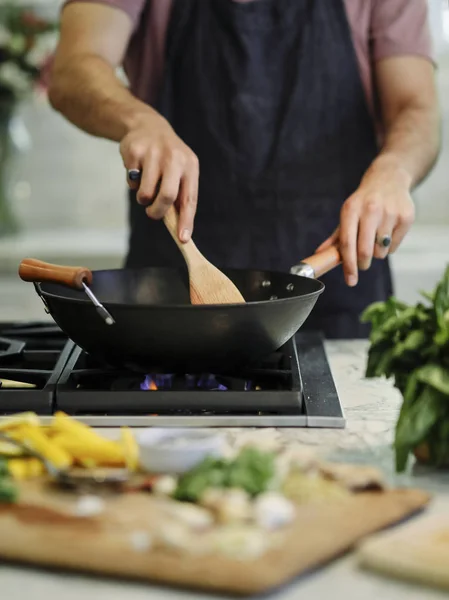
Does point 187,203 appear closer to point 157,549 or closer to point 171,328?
point 171,328

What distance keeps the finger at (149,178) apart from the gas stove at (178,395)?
23 centimetres

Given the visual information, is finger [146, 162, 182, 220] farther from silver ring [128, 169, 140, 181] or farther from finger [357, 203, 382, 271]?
finger [357, 203, 382, 271]

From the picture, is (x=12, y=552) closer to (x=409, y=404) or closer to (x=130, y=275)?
(x=409, y=404)

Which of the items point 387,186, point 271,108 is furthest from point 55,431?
point 271,108

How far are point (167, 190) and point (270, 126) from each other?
57 centimetres

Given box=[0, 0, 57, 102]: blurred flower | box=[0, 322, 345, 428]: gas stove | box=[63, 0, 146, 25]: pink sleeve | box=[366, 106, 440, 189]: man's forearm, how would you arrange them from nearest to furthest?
box=[0, 322, 345, 428]: gas stove, box=[366, 106, 440, 189]: man's forearm, box=[63, 0, 146, 25]: pink sleeve, box=[0, 0, 57, 102]: blurred flower

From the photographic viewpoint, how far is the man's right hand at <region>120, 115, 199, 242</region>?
1.32 m

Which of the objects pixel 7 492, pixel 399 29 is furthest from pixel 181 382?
pixel 399 29

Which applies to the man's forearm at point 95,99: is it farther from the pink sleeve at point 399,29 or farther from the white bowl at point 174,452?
the white bowl at point 174,452

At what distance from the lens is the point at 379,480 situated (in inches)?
31.3

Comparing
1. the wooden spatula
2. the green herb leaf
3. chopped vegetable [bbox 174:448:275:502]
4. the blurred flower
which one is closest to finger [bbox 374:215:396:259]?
the wooden spatula

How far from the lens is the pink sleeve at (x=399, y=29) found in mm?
1798

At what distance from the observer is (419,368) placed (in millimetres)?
885

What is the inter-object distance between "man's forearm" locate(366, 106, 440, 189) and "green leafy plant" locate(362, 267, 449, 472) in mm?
629
